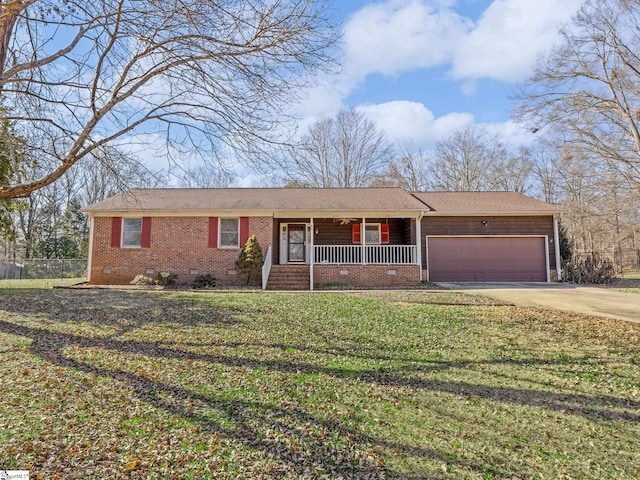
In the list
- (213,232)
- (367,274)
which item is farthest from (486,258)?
(213,232)

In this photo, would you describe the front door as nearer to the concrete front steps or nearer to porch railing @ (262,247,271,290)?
the concrete front steps

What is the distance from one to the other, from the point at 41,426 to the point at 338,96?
587 centimetres

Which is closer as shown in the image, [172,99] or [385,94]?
[172,99]

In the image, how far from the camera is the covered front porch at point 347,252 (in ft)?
45.3

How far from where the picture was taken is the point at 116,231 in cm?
1434

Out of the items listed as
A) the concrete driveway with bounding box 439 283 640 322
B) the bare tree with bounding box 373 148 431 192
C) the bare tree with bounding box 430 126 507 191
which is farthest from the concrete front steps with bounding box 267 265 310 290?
the bare tree with bounding box 430 126 507 191

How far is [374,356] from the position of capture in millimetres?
4887

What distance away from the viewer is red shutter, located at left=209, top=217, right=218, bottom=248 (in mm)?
14086

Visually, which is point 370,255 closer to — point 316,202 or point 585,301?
point 316,202

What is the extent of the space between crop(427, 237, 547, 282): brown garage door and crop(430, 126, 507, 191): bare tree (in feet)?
49.2

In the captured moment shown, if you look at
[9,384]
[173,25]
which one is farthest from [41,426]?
[173,25]

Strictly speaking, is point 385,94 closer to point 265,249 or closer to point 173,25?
point 173,25

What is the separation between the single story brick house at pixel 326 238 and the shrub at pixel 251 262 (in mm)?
344

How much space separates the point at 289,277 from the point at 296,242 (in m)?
2.67
